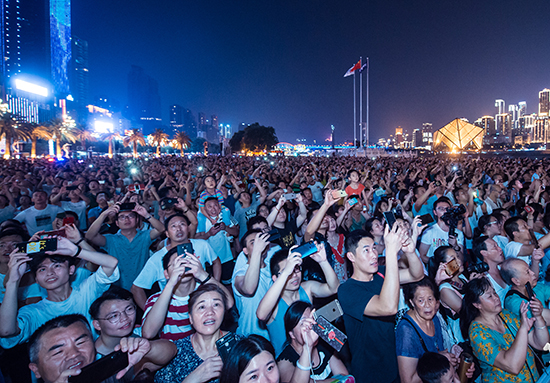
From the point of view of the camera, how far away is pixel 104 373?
61.9 inches

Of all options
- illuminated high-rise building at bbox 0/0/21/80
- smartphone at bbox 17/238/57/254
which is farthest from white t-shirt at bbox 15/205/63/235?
illuminated high-rise building at bbox 0/0/21/80

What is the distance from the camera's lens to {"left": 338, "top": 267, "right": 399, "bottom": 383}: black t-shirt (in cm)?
262

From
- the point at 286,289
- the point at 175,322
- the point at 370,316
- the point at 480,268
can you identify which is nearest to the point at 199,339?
the point at 175,322

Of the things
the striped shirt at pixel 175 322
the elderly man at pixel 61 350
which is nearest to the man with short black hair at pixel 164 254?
the striped shirt at pixel 175 322

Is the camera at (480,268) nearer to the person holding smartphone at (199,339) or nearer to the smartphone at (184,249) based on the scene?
the person holding smartphone at (199,339)

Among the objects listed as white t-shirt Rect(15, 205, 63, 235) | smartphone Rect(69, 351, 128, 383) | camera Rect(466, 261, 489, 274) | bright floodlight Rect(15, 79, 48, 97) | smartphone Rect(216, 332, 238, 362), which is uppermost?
bright floodlight Rect(15, 79, 48, 97)

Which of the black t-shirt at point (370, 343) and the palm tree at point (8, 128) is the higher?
the palm tree at point (8, 128)

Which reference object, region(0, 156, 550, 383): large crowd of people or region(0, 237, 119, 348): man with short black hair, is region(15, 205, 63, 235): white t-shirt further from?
region(0, 237, 119, 348): man with short black hair

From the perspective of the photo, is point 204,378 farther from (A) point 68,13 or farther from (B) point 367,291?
(A) point 68,13

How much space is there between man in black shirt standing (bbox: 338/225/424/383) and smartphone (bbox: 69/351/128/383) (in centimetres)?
170

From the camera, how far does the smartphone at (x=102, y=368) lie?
4.87 ft

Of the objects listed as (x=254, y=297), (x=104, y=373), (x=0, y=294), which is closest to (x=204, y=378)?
(x=104, y=373)

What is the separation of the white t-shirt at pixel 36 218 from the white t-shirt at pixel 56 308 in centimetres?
372

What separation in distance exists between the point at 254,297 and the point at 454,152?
4949 centimetres
